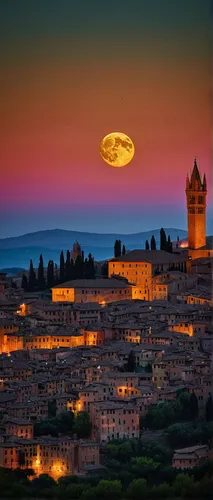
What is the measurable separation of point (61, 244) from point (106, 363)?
491 centimetres

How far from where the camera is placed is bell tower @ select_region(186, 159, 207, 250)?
22.8 metres

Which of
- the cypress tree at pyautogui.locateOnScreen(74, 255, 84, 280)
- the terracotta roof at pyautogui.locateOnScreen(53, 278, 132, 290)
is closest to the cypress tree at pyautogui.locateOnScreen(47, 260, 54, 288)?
the cypress tree at pyautogui.locateOnScreen(74, 255, 84, 280)

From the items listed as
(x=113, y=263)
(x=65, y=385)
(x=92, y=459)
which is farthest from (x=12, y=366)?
(x=113, y=263)

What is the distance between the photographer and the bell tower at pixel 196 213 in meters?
22.8

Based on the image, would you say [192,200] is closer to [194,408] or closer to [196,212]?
[196,212]

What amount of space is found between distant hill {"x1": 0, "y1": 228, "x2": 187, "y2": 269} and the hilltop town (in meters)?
0.28

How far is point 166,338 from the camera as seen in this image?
732 inches

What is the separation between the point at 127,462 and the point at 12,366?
2512 mm

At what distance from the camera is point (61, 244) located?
22.4 m

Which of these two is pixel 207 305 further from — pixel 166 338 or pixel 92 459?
pixel 92 459

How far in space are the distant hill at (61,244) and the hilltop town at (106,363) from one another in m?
0.28

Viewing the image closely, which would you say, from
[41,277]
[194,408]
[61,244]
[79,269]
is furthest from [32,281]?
[194,408]

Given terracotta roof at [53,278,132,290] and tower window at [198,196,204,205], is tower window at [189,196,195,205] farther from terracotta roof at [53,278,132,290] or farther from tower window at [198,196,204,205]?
terracotta roof at [53,278,132,290]

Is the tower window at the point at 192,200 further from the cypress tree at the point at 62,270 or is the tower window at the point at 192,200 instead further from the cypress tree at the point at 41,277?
the cypress tree at the point at 41,277
